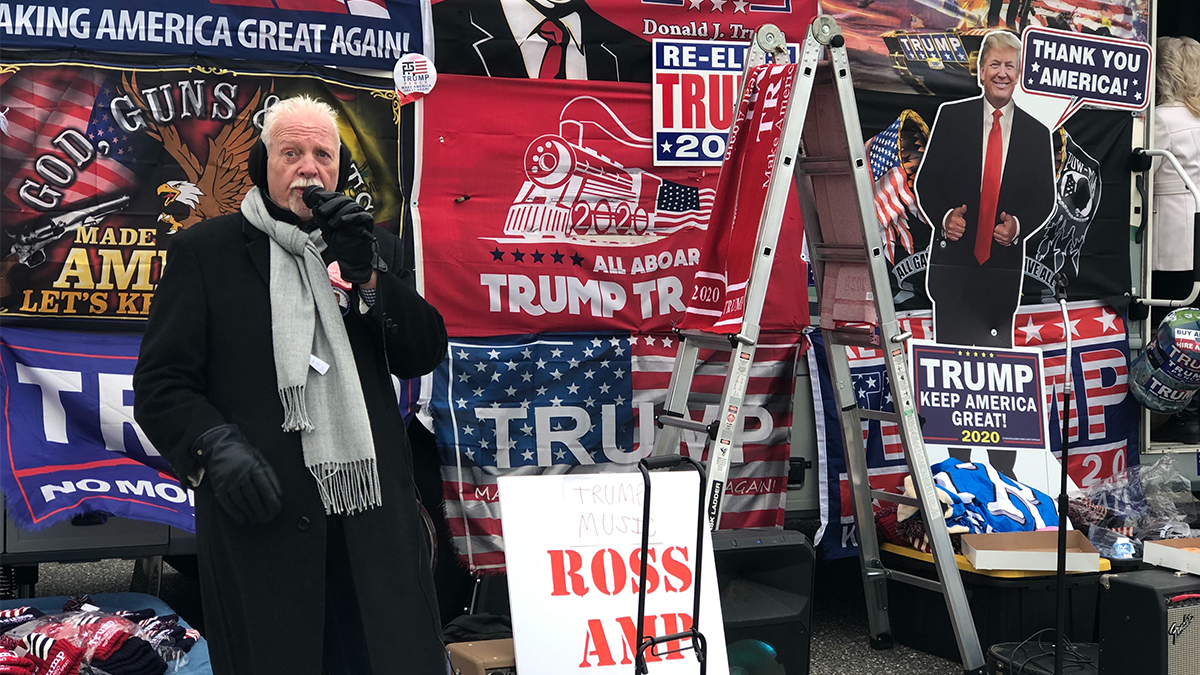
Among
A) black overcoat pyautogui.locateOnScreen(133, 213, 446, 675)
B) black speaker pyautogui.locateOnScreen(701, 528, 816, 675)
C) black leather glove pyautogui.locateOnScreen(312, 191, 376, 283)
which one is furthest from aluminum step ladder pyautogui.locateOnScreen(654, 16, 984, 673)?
black leather glove pyautogui.locateOnScreen(312, 191, 376, 283)

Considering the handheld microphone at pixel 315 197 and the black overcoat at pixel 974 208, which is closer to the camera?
the handheld microphone at pixel 315 197

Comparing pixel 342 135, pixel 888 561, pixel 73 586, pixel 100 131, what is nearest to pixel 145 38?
pixel 100 131

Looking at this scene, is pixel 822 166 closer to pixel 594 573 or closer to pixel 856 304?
pixel 856 304

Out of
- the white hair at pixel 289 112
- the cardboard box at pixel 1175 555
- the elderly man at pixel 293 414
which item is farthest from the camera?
the cardboard box at pixel 1175 555

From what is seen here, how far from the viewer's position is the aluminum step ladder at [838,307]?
13.3 feet

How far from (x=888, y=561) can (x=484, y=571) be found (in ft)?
5.69

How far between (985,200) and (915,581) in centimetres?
197

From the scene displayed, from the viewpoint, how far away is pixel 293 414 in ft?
9.05

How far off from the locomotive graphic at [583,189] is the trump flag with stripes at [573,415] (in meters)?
0.46

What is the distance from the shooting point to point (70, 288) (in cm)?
418

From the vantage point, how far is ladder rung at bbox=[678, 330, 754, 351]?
402 centimetres

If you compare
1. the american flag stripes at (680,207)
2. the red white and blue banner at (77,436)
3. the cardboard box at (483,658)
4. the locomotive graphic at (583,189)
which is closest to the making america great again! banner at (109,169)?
the red white and blue banner at (77,436)

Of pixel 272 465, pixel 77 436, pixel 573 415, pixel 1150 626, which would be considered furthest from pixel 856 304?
pixel 77 436

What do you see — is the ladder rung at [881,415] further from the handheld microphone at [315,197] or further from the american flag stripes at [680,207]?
the handheld microphone at [315,197]
